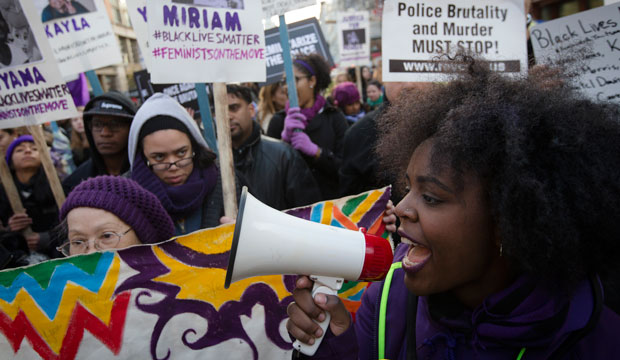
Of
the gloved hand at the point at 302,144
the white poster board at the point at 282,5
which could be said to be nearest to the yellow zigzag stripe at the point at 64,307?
the gloved hand at the point at 302,144

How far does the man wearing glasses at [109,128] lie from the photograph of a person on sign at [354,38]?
→ 6.75 meters

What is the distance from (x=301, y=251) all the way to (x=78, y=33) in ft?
12.2

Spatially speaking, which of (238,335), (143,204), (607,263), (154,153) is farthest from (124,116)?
(607,263)

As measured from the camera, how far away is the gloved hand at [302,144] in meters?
3.67

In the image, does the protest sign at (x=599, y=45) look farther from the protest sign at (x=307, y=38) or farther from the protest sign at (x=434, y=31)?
the protest sign at (x=307, y=38)

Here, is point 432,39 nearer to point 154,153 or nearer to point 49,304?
point 154,153

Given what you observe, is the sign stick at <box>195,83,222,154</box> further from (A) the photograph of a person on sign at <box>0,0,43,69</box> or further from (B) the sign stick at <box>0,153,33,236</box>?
(B) the sign stick at <box>0,153,33,236</box>

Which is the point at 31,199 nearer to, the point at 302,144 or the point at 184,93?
the point at 184,93

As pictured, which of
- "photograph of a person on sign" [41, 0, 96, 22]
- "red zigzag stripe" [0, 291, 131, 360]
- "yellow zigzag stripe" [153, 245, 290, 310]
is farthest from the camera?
"photograph of a person on sign" [41, 0, 96, 22]

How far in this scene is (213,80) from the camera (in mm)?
2355

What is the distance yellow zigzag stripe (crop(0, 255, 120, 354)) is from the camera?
5.36 ft

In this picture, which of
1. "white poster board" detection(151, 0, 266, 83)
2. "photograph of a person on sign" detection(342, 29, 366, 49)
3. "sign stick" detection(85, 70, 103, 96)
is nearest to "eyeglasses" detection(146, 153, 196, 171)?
"white poster board" detection(151, 0, 266, 83)

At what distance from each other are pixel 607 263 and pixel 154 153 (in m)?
2.16

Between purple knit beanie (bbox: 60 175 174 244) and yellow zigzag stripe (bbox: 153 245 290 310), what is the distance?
0.22 meters
